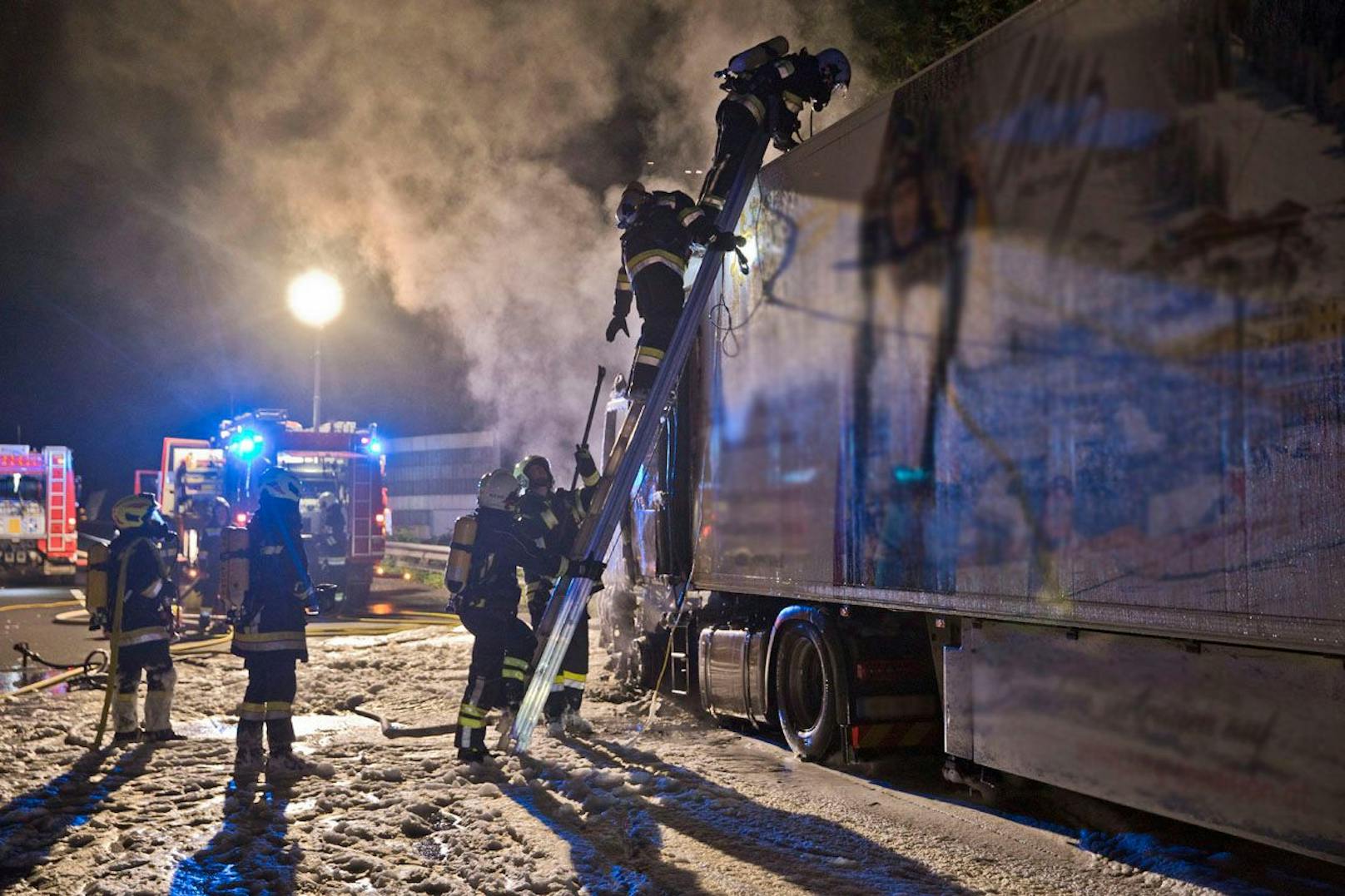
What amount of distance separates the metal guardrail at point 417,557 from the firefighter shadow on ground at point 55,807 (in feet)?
56.3

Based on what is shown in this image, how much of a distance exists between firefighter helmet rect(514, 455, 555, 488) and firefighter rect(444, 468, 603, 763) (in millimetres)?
659

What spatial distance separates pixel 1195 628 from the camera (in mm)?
3904

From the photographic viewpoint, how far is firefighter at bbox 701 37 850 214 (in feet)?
25.3

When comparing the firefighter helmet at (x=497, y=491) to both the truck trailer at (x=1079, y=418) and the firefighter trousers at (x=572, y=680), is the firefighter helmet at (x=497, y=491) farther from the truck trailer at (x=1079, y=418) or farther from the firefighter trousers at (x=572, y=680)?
the truck trailer at (x=1079, y=418)

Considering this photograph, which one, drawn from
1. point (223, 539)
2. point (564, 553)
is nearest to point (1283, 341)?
point (564, 553)

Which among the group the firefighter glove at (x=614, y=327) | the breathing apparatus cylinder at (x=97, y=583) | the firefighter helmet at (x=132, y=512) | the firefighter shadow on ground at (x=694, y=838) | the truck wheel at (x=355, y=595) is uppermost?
the firefighter glove at (x=614, y=327)

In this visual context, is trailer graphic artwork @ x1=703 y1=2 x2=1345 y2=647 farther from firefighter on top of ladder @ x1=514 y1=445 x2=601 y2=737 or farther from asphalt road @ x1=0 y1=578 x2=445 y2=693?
asphalt road @ x1=0 y1=578 x2=445 y2=693

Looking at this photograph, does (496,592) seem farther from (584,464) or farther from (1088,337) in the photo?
(1088,337)

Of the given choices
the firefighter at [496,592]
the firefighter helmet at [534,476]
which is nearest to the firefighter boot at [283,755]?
the firefighter at [496,592]

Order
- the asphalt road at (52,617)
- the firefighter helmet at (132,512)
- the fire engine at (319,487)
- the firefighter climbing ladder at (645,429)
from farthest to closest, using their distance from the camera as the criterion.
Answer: the fire engine at (319,487) → the asphalt road at (52,617) → the firefighter helmet at (132,512) → the firefighter climbing ladder at (645,429)

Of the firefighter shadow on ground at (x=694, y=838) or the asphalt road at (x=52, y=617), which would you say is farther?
the asphalt road at (x=52, y=617)

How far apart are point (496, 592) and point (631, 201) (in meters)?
3.01

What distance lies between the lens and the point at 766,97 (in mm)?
7762

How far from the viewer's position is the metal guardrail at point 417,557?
24.8 m
